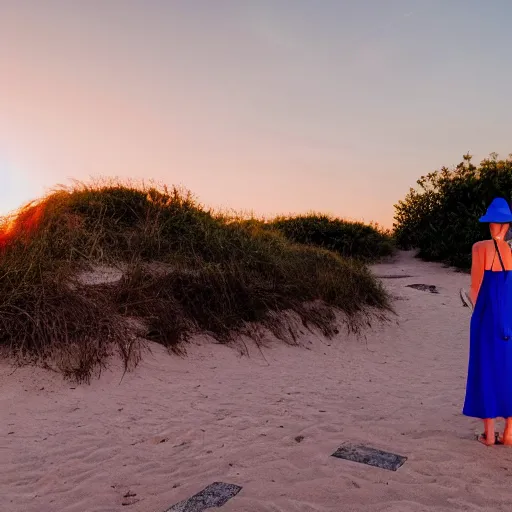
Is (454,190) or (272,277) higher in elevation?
(454,190)

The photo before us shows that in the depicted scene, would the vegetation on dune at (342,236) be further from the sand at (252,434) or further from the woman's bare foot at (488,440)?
the woman's bare foot at (488,440)

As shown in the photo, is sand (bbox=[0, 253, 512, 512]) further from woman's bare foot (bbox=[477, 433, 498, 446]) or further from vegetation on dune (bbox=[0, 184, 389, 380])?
vegetation on dune (bbox=[0, 184, 389, 380])

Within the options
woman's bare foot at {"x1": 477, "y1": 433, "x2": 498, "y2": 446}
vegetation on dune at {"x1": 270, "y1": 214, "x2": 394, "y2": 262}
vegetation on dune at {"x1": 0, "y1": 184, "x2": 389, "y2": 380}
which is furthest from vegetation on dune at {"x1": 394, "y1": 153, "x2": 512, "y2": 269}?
woman's bare foot at {"x1": 477, "y1": 433, "x2": 498, "y2": 446}

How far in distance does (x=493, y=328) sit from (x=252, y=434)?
2304mm

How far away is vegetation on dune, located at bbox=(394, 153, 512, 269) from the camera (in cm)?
1627

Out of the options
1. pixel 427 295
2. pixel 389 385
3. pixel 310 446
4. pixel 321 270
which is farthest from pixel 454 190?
pixel 310 446

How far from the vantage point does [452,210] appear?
56.6 ft

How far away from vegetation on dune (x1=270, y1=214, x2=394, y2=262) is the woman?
12.0 m

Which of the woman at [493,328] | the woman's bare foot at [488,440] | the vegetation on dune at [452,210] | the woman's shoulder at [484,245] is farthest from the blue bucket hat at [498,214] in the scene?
the vegetation on dune at [452,210]

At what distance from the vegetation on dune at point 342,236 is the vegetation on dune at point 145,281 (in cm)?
549

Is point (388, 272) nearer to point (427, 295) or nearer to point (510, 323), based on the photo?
point (427, 295)

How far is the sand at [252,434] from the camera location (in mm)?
4039

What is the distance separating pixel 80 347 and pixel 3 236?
3.29 meters

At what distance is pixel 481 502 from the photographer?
382cm
